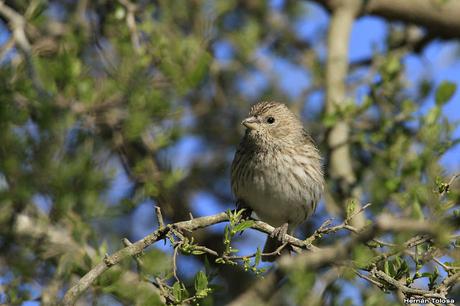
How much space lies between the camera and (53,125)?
4.23m

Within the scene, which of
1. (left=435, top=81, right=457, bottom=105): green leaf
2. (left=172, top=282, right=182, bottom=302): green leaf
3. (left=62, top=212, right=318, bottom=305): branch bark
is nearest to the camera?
(left=62, top=212, right=318, bottom=305): branch bark

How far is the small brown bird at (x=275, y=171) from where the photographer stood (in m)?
5.46

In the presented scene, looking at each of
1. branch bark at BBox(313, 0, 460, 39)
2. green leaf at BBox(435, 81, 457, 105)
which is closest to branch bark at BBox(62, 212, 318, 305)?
green leaf at BBox(435, 81, 457, 105)

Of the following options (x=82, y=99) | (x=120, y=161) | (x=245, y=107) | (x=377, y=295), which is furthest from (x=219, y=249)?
(x=377, y=295)

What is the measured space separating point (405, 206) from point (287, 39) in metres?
2.87

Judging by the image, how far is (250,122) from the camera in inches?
226

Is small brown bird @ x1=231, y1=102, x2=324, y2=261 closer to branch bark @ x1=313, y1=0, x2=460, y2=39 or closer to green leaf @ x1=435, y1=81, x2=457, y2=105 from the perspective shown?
green leaf @ x1=435, y1=81, x2=457, y2=105

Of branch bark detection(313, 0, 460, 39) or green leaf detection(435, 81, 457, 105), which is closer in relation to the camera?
green leaf detection(435, 81, 457, 105)

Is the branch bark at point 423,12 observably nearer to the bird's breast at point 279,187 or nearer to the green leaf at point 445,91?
the green leaf at point 445,91

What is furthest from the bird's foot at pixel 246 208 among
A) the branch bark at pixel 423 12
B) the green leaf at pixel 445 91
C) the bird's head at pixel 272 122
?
the branch bark at pixel 423 12

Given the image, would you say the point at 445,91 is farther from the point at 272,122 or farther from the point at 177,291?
the point at 177,291

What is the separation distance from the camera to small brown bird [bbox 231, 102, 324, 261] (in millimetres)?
5465

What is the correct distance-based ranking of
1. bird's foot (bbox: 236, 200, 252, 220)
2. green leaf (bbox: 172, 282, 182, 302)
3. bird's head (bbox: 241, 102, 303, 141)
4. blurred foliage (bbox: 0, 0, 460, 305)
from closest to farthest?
1. green leaf (bbox: 172, 282, 182, 302)
2. blurred foliage (bbox: 0, 0, 460, 305)
3. bird's foot (bbox: 236, 200, 252, 220)
4. bird's head (bbox: 241, 102, 303, 141)

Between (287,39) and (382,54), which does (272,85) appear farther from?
(382,54)
